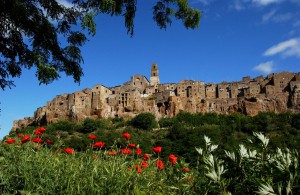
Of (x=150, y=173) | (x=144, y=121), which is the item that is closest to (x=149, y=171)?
(x=150, y=173)

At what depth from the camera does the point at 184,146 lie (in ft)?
185

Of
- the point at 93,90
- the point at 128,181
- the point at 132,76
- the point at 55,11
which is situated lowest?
the point at 128,181

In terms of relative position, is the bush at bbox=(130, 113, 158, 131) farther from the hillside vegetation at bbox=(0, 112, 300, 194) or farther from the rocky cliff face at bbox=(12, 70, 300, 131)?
the hillside vegetation at bbox=(0, 112, 300, 194)

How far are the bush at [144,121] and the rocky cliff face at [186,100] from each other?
3600 mm

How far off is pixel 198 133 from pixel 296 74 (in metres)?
28.4

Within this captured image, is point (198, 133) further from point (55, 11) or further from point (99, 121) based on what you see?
point (55, 11)

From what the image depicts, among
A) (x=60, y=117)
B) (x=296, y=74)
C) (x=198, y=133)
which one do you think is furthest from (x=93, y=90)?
(x=296, y=74)

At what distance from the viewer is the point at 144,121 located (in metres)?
68.6

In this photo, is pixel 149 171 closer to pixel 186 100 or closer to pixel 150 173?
pixel 150 173

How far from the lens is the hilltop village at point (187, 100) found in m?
71.7

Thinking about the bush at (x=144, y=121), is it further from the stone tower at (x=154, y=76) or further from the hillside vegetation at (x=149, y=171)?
the hillside vegetation at (x=149, y=171)

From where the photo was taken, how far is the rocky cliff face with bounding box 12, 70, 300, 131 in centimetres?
7150

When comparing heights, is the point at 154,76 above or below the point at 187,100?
above

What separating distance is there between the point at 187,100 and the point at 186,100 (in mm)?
218
